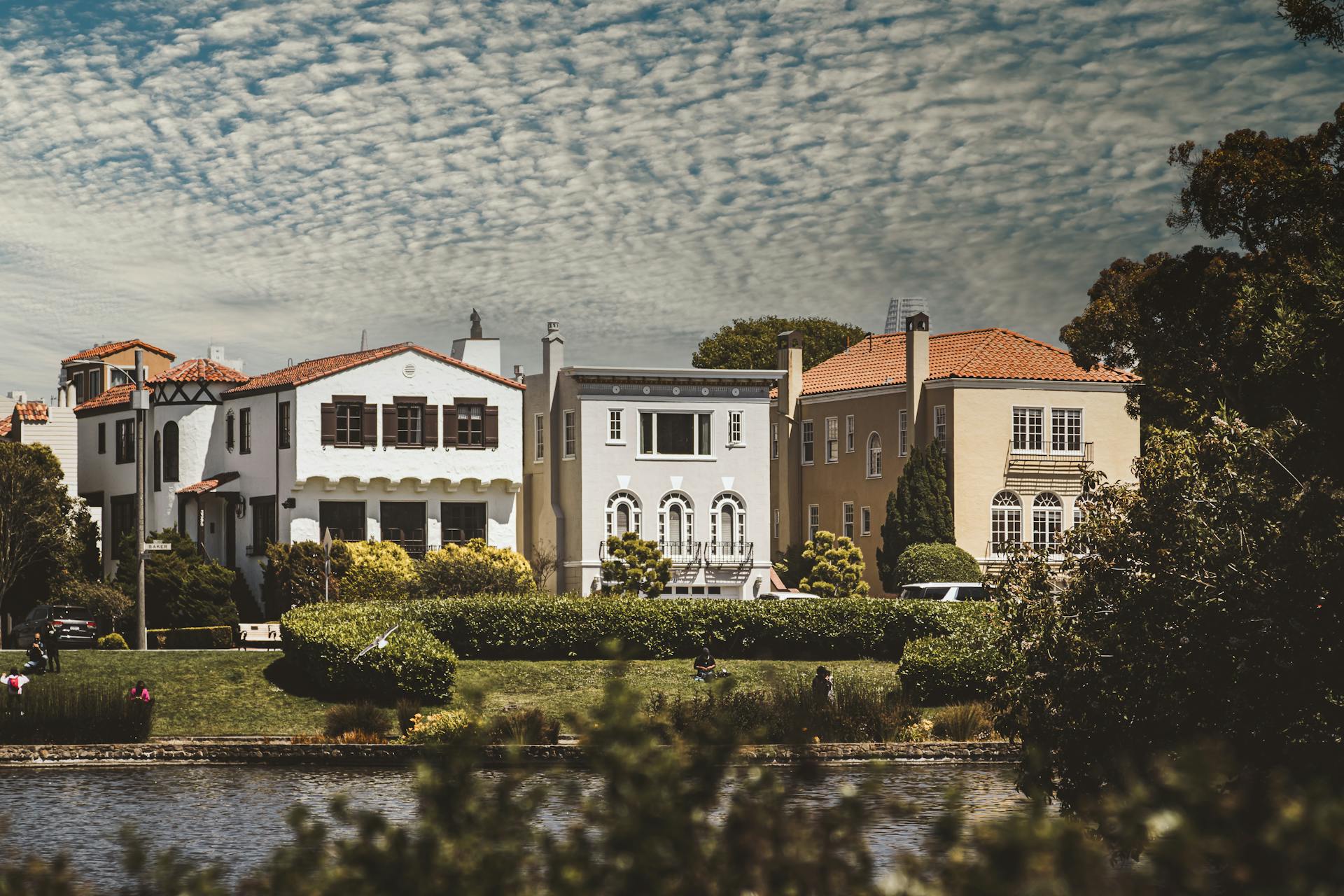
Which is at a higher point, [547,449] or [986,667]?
[547,449]

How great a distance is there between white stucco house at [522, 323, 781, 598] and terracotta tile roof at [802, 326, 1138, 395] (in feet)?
25.2

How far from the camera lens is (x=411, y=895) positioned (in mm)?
7660

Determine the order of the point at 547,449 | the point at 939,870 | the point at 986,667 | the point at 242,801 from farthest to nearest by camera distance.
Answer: the point at 547,449 < the point at 986,667 < the point at 242,801 < the point at 939,870

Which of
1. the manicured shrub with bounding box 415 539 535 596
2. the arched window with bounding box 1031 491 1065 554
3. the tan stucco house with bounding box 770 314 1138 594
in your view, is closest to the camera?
the manicured shrub with bounding box 415 539 535 596

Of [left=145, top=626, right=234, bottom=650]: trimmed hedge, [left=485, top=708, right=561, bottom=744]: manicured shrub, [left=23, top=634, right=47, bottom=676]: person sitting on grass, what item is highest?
[left=23, top=634, right=47, bottom=676]: person sitting on grass

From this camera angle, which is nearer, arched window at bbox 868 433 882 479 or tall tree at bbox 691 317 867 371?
arched window at bbox 868 433 882 479

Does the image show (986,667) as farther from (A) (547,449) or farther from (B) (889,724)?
(A) (547,449)

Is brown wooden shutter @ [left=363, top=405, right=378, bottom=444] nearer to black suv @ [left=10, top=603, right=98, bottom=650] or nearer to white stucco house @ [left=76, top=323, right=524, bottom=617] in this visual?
white stucco house @ [left=76, top=323, right=524, bottom=617]

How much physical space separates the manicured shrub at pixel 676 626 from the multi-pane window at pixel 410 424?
50.7ft

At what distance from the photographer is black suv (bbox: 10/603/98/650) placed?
49344 mm

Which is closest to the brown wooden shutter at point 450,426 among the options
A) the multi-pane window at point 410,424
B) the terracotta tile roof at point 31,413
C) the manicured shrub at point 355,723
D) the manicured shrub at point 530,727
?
Result: the multi-pane window at point 410,424

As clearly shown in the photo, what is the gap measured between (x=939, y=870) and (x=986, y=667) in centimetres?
3258

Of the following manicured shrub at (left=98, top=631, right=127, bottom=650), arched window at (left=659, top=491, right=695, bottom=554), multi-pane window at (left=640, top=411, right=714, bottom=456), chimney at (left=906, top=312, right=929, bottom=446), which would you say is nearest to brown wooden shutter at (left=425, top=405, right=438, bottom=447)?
multi-pane window at (left=640, top=411, right=714, bottom=456)

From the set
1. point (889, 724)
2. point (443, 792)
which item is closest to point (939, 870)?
point (443, 792)
